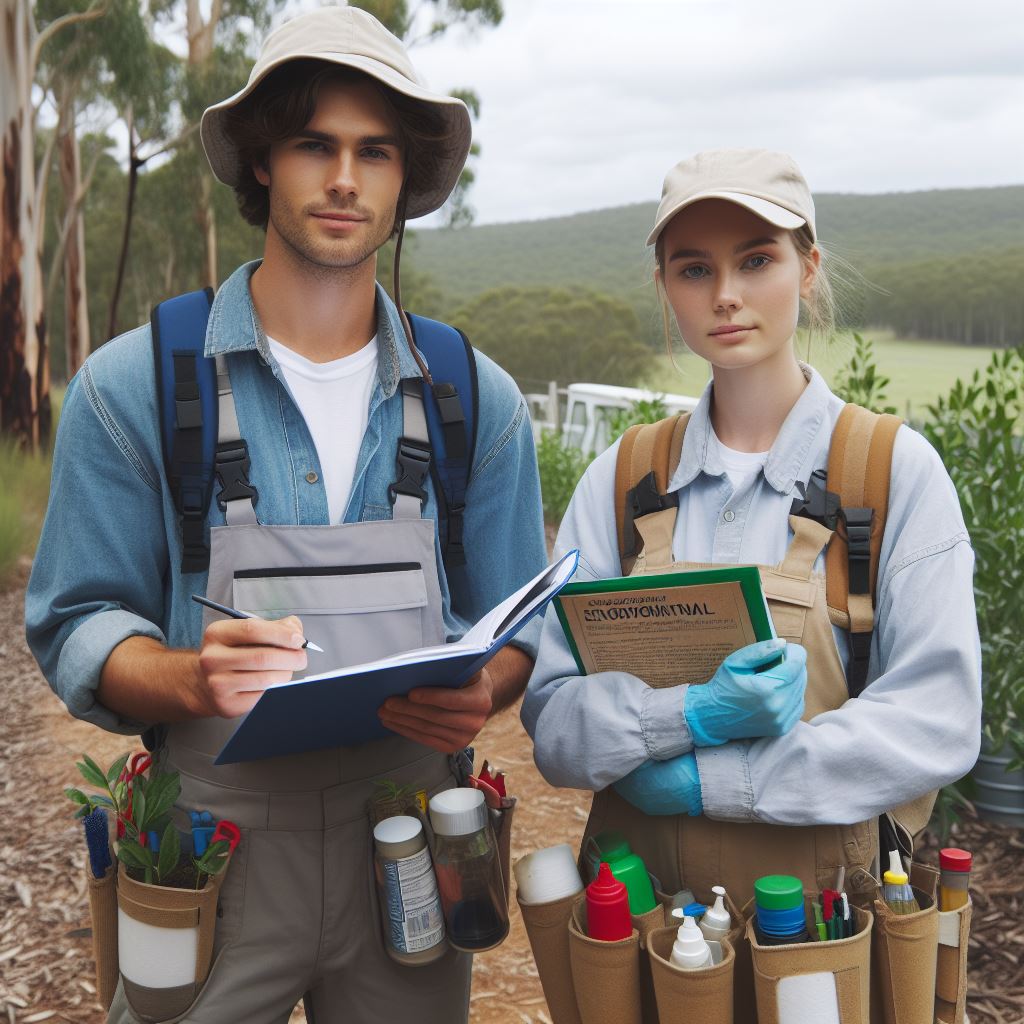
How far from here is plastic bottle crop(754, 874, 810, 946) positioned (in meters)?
1.68

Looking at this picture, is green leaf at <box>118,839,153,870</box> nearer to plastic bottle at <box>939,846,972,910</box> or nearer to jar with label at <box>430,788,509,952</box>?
jar with label at <box>430,788,509,952</box>

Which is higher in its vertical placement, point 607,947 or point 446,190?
point 446,190

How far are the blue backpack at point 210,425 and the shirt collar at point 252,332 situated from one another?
3cm

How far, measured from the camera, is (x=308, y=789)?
6.32ft

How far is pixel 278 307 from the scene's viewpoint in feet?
6.67

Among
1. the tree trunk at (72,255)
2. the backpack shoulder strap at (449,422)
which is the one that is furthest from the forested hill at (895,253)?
the backpack shoulder strap at (449,422)

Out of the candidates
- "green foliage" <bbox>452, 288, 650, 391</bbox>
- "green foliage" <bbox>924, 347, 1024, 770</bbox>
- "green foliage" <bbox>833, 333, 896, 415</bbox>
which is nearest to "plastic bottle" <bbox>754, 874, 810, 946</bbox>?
"green foliage" <bbox>924, 347, 1024, 770</bbox>

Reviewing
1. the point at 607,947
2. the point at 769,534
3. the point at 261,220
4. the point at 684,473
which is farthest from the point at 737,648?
the point at 261,220

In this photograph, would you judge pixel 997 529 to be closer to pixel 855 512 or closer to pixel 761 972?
pixel 855 512

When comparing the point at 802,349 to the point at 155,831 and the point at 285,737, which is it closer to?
the point at 285,737

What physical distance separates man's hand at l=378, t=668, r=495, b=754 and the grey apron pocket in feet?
0.48

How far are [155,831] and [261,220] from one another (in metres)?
1.24

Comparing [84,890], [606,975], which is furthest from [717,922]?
[84,890]

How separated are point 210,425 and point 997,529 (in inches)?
115
